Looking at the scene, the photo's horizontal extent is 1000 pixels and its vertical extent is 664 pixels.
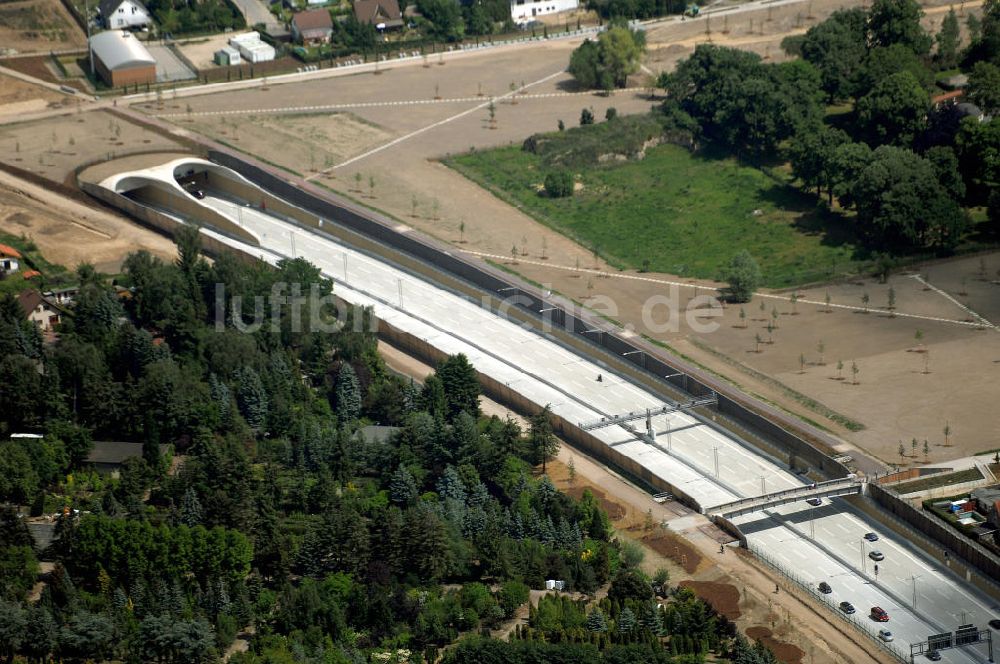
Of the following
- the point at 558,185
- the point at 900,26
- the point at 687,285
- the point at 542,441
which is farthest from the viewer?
the point at 900,26

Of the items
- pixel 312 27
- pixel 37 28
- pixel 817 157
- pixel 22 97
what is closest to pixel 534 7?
pixel 312 27

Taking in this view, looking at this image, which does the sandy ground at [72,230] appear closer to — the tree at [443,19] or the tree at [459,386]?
the tree at [459,386]

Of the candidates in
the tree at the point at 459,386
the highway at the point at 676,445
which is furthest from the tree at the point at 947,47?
the tree at the point at 459,386

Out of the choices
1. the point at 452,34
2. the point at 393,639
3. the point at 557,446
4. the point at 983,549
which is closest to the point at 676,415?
the point at 557,446

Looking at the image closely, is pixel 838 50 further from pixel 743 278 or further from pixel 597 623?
pixel 597 623

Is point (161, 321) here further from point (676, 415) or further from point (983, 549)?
point (983, 549)

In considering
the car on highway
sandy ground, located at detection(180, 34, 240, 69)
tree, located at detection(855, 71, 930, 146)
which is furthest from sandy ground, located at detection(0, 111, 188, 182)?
the car on highway

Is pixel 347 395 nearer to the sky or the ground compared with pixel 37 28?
nearer to the ground

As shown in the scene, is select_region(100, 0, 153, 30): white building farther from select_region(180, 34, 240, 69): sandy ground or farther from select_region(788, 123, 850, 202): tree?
select_region(788, 123, 850, 202): tree
